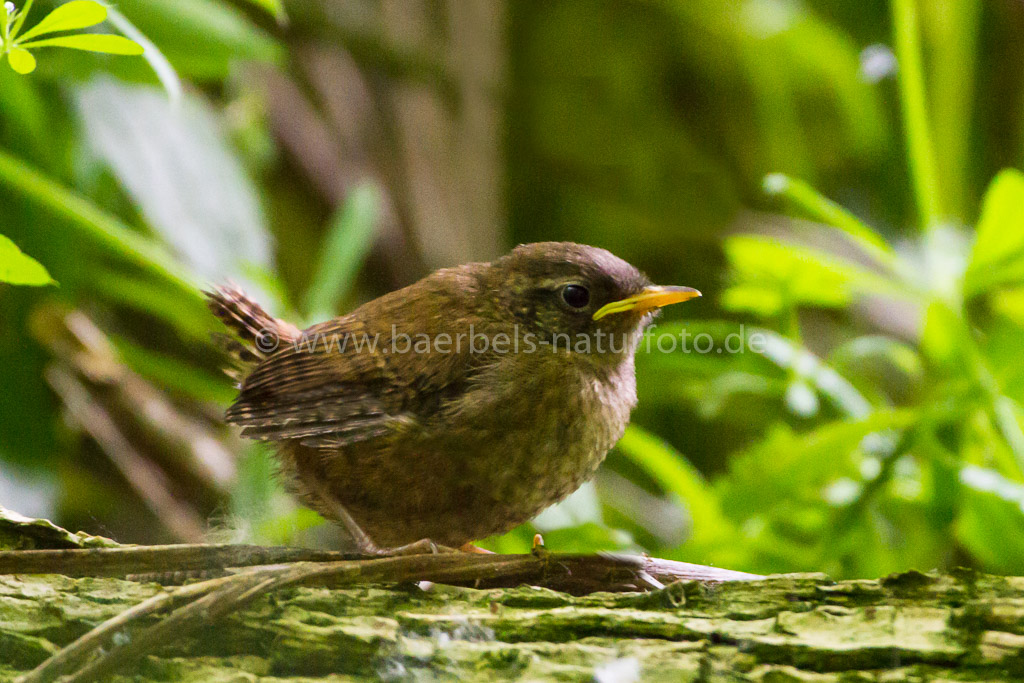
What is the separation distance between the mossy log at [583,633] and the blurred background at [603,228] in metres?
0.25

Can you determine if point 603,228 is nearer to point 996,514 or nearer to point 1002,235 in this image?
point 1002,235

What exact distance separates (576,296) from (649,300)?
176 millimetres

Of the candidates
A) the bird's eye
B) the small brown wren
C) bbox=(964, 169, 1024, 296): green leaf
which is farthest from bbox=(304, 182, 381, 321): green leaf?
bbox=(964, 169, 1024, 296): green leaf

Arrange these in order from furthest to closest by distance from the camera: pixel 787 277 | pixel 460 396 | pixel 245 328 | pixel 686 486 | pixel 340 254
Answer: pixel 340 254 → pixel 686 486 → pixel 787 277 → pixel 245 328 → pixel 460 396

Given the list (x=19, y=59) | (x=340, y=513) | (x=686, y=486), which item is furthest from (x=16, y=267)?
(x=686, y=486)

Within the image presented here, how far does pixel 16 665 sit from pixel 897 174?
4860 mm

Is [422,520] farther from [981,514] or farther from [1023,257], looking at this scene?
[1023,257]

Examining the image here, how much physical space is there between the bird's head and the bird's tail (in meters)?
0.55

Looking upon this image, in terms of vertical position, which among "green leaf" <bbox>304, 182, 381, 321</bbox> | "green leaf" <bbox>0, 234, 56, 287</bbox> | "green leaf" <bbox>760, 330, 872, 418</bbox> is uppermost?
"green leaf" <bbox>304, 182, 381, 321</bbox>

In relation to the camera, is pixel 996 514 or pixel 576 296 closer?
pixel 576 296

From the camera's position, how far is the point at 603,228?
496 cm

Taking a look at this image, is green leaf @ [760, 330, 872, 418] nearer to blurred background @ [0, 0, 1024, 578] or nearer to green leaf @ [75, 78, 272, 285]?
blurred background @ [0, 0, 1024, 578]

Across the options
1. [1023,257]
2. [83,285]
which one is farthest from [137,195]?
[1023,257]

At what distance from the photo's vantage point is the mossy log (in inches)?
46.4
